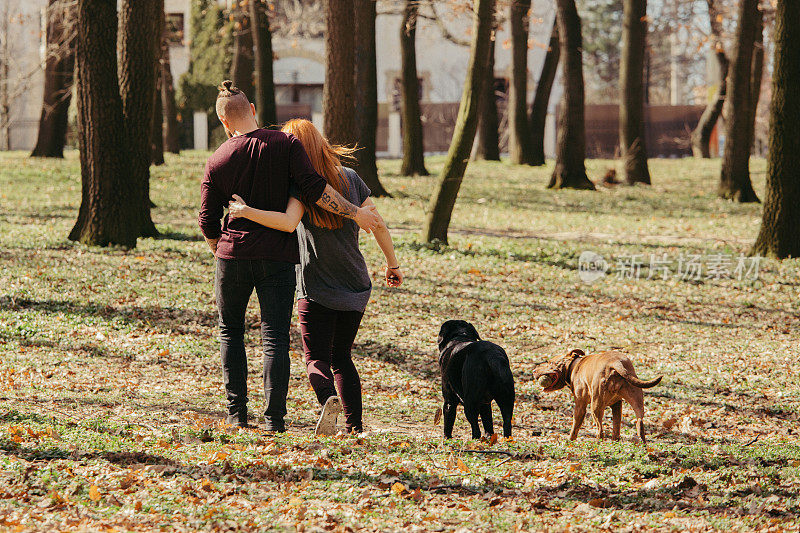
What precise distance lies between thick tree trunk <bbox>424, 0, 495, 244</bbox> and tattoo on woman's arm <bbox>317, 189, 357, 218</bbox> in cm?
839

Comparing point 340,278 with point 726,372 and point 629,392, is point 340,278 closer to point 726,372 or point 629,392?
point 629,392

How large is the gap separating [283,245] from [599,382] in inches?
82.2

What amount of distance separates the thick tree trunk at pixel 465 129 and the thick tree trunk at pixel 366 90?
526 centimetres

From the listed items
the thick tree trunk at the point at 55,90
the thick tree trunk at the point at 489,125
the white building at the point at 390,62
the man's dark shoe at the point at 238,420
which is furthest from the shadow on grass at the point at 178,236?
the white building at the point at 390,62

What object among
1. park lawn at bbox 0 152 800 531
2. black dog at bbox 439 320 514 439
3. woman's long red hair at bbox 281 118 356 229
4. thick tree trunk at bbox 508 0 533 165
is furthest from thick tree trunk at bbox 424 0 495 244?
thick tree trunk at bbox 508 0 533 165

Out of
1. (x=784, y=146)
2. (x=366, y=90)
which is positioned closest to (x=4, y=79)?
(x=366, y=90)

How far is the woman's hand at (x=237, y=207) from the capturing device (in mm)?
5204

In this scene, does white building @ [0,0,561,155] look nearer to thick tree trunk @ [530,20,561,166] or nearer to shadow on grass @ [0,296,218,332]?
thick tree trunk @ [530,20,561,166]

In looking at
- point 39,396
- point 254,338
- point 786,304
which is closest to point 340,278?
point 39,396

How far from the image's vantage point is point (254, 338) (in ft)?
30.8

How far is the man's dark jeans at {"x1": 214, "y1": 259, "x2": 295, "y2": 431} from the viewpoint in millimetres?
5312

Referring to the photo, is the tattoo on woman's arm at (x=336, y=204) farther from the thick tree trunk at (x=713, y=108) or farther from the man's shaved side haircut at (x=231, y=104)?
the thick tree trunk at (x=713, y=108)

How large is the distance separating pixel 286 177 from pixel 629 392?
240cm

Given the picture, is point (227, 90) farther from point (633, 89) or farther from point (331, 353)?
point (633, 89)
